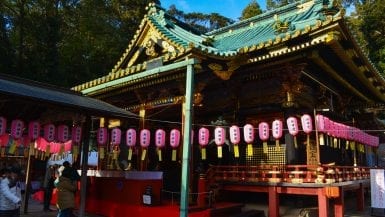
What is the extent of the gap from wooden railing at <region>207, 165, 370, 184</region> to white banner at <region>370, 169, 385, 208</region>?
690 mm

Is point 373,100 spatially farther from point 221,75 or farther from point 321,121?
point 221,75

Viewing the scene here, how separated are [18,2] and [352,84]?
24.7 meters

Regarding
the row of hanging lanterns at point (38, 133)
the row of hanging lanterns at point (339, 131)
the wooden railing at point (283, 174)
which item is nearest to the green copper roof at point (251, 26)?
the row of hanging lanterns at point (339, 131)

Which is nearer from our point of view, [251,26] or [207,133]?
[207,133]

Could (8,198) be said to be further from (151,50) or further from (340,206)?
(340,206)

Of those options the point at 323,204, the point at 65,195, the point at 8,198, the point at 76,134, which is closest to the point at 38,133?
the point at 76,134

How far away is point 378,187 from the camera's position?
1202 cm

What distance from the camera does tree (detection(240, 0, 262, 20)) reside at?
34812 millimetres

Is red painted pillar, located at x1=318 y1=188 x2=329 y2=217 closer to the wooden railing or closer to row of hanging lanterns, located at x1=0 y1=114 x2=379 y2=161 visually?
the wooden railing

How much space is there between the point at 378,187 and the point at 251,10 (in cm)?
2641

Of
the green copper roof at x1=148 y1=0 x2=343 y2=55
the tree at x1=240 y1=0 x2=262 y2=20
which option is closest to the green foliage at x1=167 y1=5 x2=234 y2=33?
the tree at x1=240 y1=0 x2=262 y2=20

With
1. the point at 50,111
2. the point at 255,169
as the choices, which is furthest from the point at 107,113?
the point at 255,169

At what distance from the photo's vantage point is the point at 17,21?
26422mm

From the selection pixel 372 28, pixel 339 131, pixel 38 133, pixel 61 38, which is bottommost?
pixel 38 133
